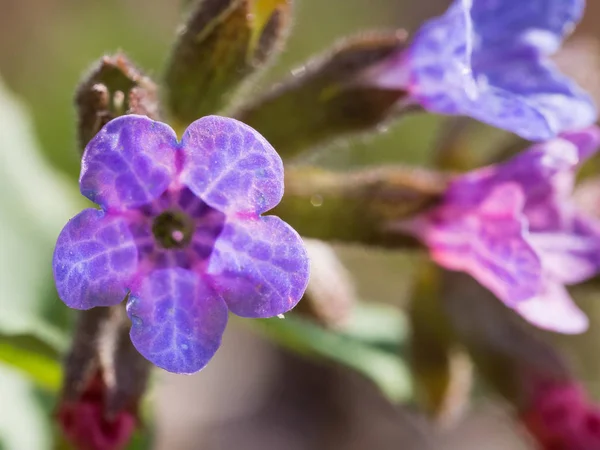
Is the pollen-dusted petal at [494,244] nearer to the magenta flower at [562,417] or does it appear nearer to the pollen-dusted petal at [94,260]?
the magenta flower at [562,417]

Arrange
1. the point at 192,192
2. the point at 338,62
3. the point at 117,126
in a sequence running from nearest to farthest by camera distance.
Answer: the point at 117,126 < the point at 192,192 < the point at 338,62

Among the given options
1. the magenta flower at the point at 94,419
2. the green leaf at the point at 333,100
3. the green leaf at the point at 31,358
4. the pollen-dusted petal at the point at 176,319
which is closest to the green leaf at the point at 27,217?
the green leaf at the point at 31,358

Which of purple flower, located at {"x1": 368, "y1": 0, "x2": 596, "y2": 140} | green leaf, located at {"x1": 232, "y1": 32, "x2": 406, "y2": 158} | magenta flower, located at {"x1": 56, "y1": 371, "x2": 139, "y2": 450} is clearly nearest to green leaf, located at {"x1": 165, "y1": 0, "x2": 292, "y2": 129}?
green leaf, located at {"x1": 232, "y1": 32, "x2": 406, "y2": 158}

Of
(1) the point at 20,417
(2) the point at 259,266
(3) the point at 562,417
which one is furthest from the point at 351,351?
(2) the point at 259,266

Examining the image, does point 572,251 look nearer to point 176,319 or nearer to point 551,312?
point 551,312

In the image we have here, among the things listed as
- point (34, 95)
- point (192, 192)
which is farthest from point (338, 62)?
point (34, 95)

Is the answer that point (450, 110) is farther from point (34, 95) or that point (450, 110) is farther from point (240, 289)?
point (34, 95)
